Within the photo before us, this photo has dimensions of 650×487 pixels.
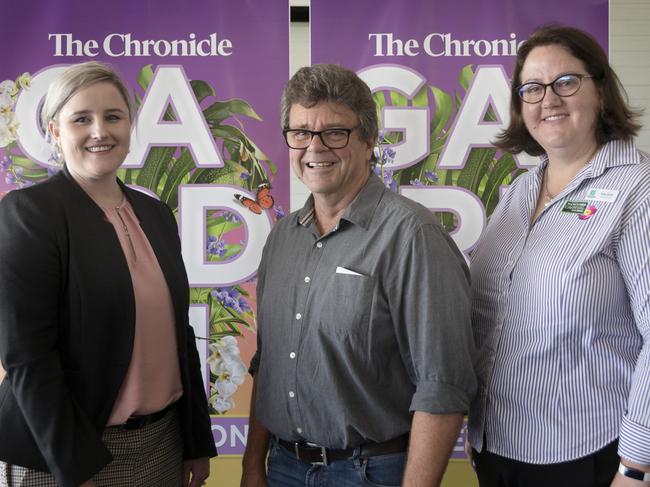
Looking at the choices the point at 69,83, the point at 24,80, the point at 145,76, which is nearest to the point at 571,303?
the point at 69,83

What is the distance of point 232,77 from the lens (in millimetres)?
3080

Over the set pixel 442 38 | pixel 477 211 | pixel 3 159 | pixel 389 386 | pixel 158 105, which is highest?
pixel 442 38

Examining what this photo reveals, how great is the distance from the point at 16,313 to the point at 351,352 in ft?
2.75

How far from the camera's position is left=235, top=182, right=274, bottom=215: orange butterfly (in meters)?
3.10

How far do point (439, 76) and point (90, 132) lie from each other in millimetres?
1880

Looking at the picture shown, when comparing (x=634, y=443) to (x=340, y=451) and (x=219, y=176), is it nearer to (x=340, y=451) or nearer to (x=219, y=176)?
(x=340, y=451)

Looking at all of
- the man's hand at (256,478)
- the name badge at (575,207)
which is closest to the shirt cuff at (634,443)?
the name badge at (575,207)

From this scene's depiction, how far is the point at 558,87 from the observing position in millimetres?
1718

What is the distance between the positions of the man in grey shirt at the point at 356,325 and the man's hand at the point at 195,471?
11.5 inches

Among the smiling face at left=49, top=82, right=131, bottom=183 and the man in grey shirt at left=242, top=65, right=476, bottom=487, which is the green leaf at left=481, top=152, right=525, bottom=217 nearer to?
the man in grey shirt at left=242, top=65, right=476, bottom=487

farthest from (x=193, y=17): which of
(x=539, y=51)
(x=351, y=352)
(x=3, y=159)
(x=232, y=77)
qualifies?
(x=351, y=352)

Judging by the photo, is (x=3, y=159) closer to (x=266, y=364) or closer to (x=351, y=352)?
(x=266, y=364)

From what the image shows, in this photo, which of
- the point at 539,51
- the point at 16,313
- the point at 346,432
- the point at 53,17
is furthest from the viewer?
the point at 53,17

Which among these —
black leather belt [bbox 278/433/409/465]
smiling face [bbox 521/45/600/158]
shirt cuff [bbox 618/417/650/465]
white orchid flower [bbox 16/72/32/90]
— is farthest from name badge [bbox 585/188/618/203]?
white orchid flower [bbox 16/72/32/90]
